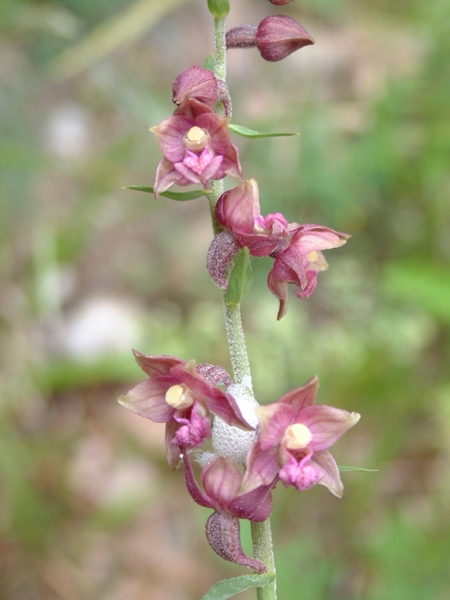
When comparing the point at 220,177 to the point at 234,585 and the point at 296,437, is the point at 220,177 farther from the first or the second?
the point at 234,585

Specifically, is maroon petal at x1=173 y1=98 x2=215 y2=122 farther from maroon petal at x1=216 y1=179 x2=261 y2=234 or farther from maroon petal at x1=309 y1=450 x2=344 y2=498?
maroon petal at x1=309 y1=450 x2=344 y2=498

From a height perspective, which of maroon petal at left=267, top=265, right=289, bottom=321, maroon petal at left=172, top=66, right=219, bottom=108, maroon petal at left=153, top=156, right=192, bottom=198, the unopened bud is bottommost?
maroon petal at left=267, top=265, right=289, bottom=321

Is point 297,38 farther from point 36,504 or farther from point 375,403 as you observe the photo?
point 36,504

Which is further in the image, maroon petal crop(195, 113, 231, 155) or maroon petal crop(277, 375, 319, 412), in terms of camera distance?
maroon petal crop(195, 113, 231, 155)

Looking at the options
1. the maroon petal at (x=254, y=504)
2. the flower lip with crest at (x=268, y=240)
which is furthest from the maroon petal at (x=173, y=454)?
the flower lip with crest at (x=268, y=240)

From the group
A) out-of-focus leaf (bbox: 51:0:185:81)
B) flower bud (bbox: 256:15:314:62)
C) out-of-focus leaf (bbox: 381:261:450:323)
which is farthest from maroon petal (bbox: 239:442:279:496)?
out-of-focus leaf (bbox: 51:0:185:81)

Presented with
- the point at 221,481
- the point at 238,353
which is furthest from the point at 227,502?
the point at 238,353

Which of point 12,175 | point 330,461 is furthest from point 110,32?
point 330,461
